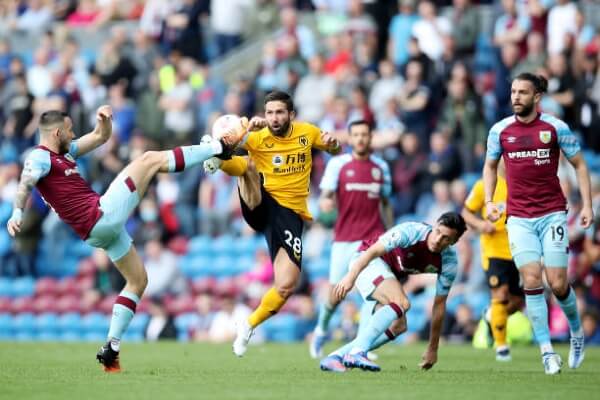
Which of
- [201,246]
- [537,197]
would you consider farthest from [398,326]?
[201,246]

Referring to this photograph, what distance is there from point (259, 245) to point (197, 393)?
13.0 metres

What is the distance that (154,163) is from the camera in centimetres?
1287

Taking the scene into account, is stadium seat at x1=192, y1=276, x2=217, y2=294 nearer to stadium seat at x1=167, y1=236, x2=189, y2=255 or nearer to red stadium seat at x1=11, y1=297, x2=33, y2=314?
stadium seat at x1=167, y1=236, x2=189, y2=255

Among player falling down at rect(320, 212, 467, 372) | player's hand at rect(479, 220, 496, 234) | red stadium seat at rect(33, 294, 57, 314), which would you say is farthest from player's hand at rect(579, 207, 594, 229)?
red stadium seat at rect(33, 294, 57, 314)

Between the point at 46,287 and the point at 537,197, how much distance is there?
1429 centimetres

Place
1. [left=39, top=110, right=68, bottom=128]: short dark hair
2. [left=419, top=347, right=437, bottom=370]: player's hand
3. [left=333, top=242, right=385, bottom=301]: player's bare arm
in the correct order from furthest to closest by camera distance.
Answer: [left=419, top=347, right=437, bottom=370]: player's hand → [left=39, top=110, right=68, bottom=128]: short dark hair → [left=333, top=242, right=385, bottom=301]: player's bare arm

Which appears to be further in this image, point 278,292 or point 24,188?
point 278,292

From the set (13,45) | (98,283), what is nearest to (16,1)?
(13,45)

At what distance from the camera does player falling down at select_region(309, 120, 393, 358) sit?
1659cm

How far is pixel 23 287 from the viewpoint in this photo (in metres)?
25.6

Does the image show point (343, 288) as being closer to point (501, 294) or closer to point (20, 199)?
point (20, 199)

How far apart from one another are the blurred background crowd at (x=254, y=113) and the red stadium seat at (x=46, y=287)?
0.09ft

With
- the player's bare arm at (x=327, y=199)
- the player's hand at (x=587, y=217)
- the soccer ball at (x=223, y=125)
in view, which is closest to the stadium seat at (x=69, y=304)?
the player's bare arm at (x=327, y=199)

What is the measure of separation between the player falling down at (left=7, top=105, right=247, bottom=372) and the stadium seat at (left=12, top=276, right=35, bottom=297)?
42.3 ft
